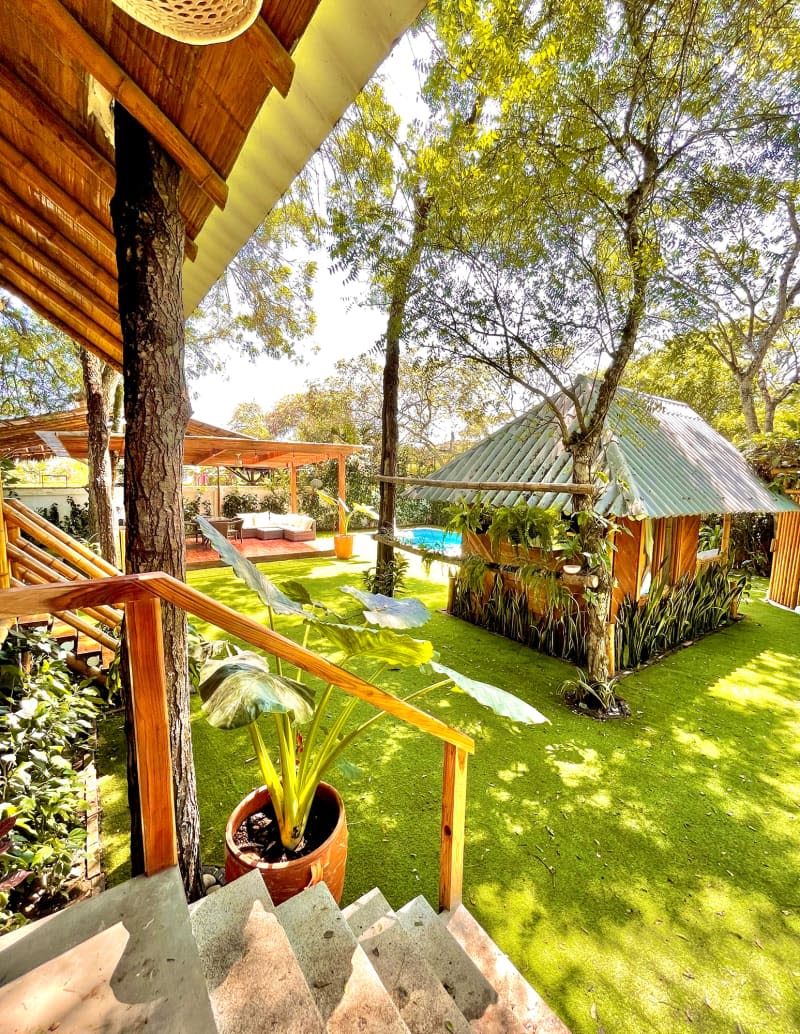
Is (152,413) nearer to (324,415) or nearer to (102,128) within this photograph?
(102,128)

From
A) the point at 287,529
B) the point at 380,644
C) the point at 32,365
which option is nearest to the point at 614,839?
the point at 380,644

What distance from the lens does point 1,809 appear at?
170cm

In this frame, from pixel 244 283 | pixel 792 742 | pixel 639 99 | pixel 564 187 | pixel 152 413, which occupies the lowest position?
pixel 792 742

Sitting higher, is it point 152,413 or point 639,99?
point 639,99

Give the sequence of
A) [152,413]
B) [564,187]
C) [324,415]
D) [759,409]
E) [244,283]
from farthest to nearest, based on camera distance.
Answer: [324,415] → [759,409] → [244,283] → [564,187] → [152,413]

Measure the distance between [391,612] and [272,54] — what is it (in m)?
2.19

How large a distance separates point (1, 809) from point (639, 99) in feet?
19.2

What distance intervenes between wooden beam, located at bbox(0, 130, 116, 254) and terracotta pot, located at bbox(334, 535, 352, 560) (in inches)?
365

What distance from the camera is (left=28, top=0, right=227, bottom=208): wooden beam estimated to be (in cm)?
127

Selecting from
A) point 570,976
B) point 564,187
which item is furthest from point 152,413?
point 564,187

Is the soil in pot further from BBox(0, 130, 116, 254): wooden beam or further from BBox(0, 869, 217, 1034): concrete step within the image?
BBox(0, 130, 116, 254): wooden beam

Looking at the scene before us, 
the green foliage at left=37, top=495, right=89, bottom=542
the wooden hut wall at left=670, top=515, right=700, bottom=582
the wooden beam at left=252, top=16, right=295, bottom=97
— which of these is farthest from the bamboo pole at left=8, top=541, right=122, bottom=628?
the green foliage at left=37, top=495, right=89, bottom=542

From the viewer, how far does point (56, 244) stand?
285cm

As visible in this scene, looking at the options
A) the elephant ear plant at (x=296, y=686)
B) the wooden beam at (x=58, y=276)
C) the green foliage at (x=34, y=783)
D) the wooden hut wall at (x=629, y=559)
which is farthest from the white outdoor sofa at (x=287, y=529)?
the elephant ear plant at (x=296, y=686)
